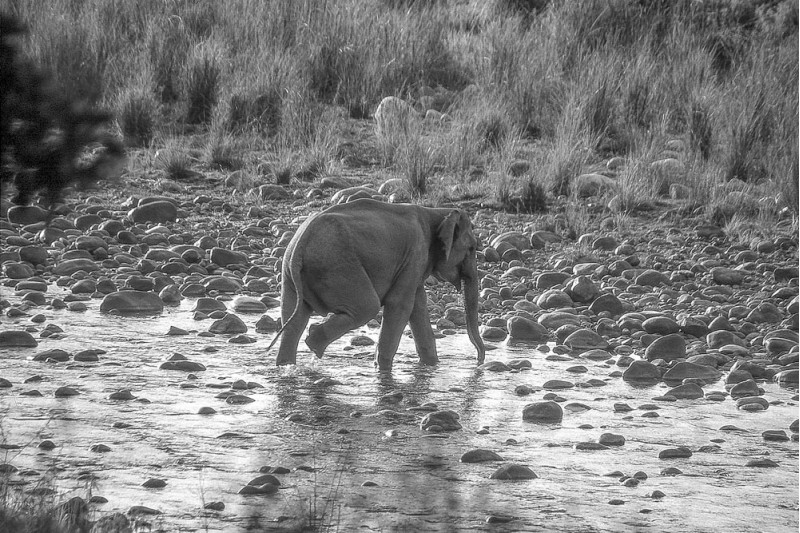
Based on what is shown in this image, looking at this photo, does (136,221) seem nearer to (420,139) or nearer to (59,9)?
(420,139)

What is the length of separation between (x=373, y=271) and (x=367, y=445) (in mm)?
1744

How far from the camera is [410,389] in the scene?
6.71 metres

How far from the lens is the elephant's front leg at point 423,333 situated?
291 inches

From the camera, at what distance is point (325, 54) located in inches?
631

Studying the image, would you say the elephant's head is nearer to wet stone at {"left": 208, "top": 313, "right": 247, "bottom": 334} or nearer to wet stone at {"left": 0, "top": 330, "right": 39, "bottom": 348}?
wet stone at {"left": 208, "top": 313, "right": 247, "bottom": 334}

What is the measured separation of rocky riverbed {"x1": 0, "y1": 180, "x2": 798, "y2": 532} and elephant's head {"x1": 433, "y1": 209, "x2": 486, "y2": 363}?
27cm

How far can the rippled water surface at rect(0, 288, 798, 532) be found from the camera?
14.8 feet

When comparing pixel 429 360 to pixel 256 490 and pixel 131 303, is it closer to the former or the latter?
pixel 131 303

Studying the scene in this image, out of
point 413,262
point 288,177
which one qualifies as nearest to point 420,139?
point 288,177

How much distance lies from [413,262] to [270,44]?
9932 mm

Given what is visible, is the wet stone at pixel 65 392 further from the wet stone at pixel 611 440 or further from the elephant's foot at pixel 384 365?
the wet stone at pixel 611 440

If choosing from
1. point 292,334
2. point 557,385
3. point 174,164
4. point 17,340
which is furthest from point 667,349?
point 174,164

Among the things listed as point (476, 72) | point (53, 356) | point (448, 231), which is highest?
point (448, 231)

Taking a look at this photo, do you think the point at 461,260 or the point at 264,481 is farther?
the point at 461,260
